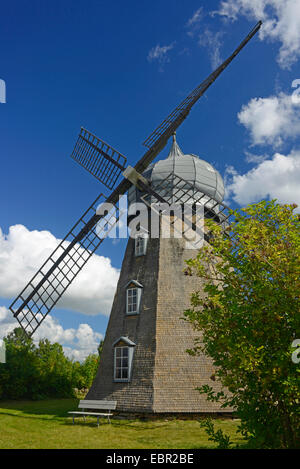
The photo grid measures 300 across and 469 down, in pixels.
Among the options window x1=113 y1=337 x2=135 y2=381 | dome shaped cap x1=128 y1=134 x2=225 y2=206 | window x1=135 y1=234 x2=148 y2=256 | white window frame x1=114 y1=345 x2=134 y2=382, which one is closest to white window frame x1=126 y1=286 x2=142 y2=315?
window x1=113 y1=337 x2=135 y2=381

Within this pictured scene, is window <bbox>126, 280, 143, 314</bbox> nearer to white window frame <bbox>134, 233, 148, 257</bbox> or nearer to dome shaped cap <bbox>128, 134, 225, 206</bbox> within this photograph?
white window frame <bbox>134, 233, 148, 257</bbox>

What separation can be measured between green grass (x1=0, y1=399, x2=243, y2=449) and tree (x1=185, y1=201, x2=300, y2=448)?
3645 millimetres

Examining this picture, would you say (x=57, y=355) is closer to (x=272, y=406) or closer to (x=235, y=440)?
(x=235, y=440)

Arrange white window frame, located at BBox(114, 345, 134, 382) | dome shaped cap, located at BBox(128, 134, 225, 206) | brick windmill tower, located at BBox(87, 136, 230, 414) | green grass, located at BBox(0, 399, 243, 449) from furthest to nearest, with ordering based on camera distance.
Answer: dome shaped cap, located at BBox(128, 134, 225, 206) < white window frame, located at BBox(114, 345, 134, 382) < brick windmill tower, located at BBox(87, 136, 230, 414) < green grass, located at BBox(0, 399, 243, 449)

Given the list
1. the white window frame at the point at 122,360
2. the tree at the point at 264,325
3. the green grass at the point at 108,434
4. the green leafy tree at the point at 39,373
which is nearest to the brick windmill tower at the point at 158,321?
the white window frame at the point at 122,360

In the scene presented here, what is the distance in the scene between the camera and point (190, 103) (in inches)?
742

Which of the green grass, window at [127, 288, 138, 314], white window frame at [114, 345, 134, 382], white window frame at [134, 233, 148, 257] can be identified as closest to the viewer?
the green grass

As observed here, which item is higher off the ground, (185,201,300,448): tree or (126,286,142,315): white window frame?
(126,286,142,315): white window frame

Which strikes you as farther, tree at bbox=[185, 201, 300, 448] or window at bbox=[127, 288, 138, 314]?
window at bbox=[127, 288, 138, 314]

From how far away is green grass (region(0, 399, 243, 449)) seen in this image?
9352mm

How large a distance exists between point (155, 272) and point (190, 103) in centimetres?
967

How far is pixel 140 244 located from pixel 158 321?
4.35 m

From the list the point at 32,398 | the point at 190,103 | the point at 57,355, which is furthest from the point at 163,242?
the point at 57,355

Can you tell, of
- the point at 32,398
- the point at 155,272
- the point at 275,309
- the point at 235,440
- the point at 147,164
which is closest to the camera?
the point at 275,309
